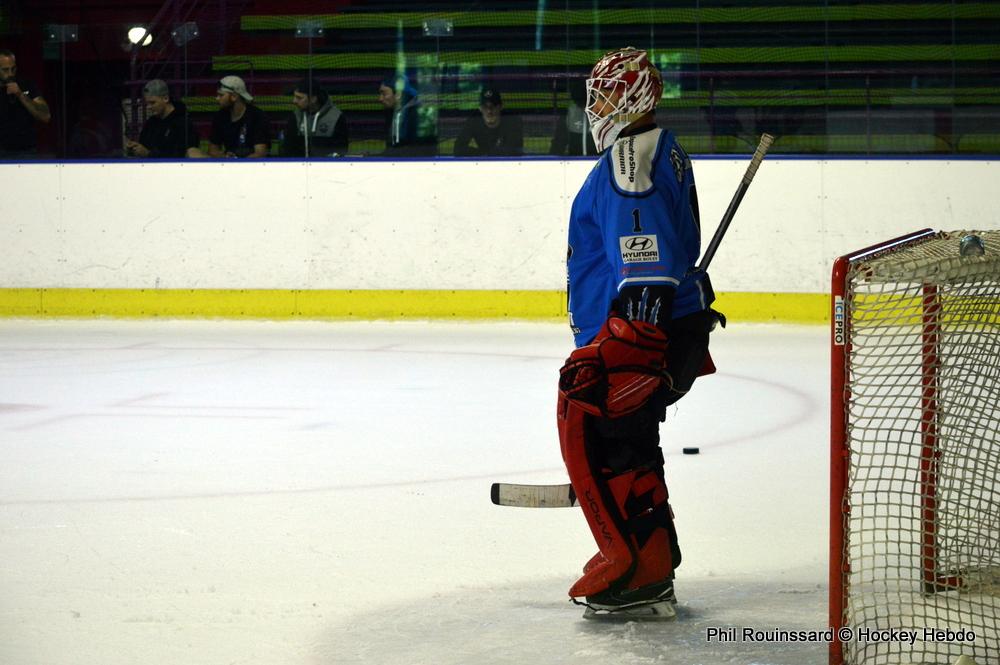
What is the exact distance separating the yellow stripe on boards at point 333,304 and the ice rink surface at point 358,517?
5.03 ft

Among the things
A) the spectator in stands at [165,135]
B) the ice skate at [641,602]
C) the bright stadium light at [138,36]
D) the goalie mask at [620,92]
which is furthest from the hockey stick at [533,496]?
the bright stadium light at [138,36]

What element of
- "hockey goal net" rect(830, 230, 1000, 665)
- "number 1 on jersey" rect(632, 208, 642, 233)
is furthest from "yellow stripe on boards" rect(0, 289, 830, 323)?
"number 1 on jersey" rect(632, 208, 642, 233)

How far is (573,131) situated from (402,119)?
3.51 feet

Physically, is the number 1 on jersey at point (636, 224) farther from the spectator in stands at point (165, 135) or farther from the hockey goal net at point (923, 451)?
the spectator in stands at point (165, 135)

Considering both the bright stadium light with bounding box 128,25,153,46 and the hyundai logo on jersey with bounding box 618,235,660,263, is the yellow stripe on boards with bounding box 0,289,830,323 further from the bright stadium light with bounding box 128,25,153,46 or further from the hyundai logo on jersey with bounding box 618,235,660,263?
the hyundai logo on jersey with bounding box 618,235,660,263

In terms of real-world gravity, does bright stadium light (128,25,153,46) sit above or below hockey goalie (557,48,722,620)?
above

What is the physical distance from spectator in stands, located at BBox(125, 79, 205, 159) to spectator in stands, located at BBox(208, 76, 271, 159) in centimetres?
14

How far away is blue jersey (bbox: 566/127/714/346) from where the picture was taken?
7.51 ft

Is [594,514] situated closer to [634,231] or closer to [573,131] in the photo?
[634,231]

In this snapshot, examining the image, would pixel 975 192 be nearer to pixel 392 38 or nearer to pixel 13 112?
pixel 392 38

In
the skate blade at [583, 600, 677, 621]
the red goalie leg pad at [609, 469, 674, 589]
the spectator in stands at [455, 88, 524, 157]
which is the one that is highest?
the spectator in stands at [455, 88, 524, 157]

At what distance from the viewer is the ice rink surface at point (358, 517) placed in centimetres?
235

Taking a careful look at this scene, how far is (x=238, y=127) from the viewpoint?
8664 mm

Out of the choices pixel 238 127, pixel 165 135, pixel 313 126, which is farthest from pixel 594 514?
pixel 165 135
